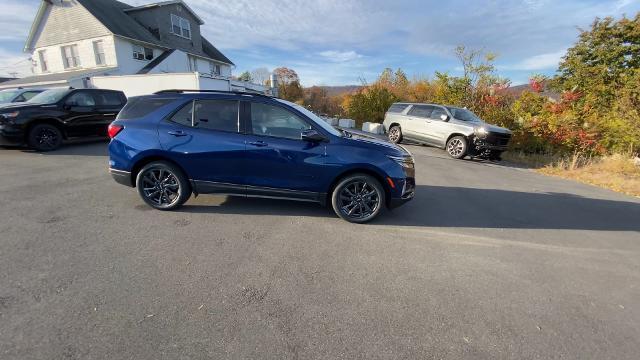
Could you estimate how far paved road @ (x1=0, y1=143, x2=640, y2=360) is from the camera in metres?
2.23

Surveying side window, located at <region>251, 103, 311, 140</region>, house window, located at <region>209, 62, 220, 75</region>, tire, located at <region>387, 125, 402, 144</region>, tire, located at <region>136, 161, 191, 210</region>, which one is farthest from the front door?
house window, located at <region>209, 62, 220, 75</region>

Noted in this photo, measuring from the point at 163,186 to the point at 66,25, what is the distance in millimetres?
29244

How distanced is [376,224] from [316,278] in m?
1.69

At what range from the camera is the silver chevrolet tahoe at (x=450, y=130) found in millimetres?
10331

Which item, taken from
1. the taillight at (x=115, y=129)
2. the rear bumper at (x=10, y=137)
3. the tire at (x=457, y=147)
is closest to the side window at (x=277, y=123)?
the taillight at (x=115, y=129)

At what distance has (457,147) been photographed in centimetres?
1085

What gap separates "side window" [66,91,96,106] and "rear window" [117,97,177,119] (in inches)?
239

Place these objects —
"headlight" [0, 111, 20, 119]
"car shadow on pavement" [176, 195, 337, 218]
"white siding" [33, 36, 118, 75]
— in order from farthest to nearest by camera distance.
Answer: "white siding" [33, 36, 118, 75]
"headlight" [0, 111, 20, 119]
"car shadow on pavement" [176, 195, 337, 218]

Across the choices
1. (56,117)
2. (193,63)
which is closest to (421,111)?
(56,117)

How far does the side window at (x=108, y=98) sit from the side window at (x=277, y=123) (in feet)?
26.5

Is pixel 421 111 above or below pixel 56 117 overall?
above

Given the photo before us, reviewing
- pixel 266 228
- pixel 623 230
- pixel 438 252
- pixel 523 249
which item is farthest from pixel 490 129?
pixel 266 228

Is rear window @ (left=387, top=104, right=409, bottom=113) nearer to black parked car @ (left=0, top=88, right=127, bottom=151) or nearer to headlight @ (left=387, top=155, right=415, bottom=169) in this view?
headlight @ (left=387, top=155, right=415, bottom=169)

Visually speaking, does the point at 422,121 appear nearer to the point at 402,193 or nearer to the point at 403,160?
the point at 403,160
